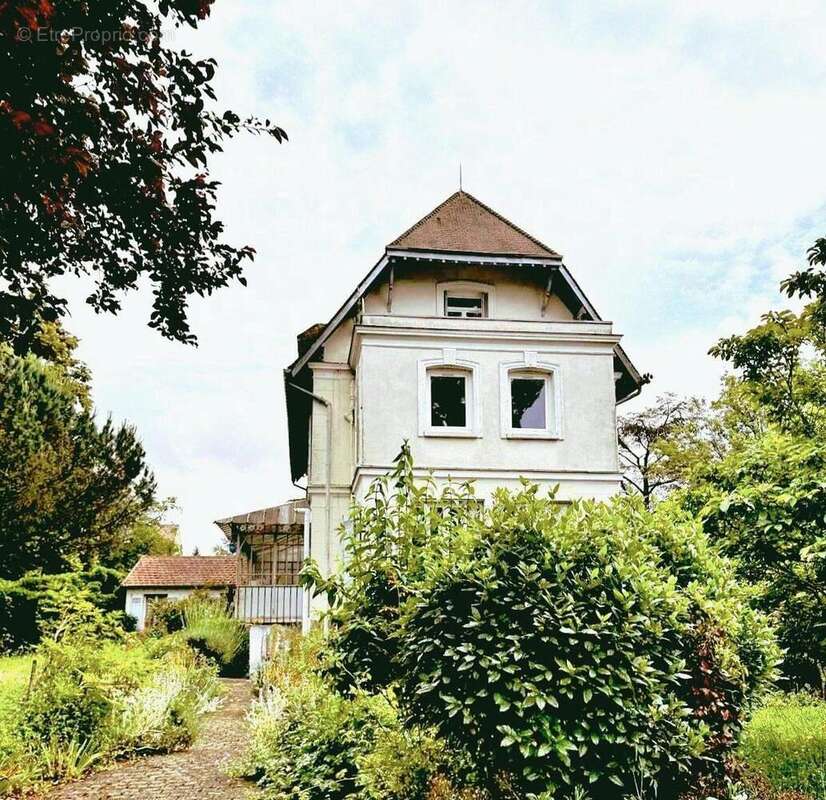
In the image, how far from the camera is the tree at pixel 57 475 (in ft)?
77.9

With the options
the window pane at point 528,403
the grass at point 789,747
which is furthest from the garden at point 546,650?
the window pane at point 528,403

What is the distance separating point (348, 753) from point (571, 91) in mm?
6293

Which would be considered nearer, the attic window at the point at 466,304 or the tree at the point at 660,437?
the attic window at the point at 466,304

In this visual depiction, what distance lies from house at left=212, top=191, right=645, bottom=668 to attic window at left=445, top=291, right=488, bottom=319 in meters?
0.03

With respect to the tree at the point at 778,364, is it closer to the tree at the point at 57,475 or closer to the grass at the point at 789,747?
the grass at the point at 789,747

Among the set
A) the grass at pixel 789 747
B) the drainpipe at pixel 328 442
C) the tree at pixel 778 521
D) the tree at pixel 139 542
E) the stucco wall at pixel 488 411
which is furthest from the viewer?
the tree at pixel 139 542

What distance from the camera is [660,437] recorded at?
3073 centimetres

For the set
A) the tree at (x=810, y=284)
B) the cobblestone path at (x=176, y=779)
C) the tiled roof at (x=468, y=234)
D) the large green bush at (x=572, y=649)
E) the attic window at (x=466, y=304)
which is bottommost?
the cobblestone path at (x=176, y=779)

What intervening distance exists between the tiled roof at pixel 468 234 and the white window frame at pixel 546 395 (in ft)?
8.61

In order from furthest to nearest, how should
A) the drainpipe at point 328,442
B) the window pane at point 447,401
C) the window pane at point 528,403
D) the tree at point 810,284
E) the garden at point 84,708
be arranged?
the drainpipe at point 328,442 → the window pane at point 528,403 → the window pane at point 447,401 → the garden at point 84,708 → the tree at point 810,284

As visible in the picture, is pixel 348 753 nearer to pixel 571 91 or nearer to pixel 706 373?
pixel 571 91

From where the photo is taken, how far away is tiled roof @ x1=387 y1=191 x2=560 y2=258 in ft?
60.9

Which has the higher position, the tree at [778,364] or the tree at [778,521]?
the tree at [778,364]

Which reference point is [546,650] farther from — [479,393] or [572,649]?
[479,393]
